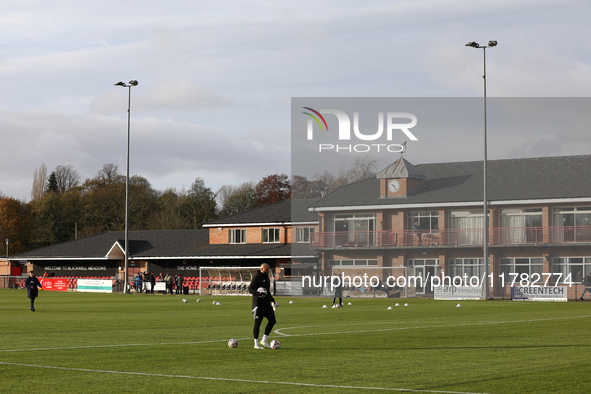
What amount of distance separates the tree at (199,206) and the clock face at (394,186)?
4427 cm

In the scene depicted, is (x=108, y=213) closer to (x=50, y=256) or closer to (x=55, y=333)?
(x=50, y=256)

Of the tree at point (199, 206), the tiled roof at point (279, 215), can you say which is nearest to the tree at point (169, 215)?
the tree at point (199, 206)

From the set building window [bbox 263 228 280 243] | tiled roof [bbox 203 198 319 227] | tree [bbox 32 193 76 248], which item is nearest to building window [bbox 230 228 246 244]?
tiled roof [bbox 203 198 319 227]

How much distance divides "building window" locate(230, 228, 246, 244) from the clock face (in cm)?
1558

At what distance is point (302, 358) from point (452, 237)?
144ft

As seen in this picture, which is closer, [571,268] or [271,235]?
[571,268]

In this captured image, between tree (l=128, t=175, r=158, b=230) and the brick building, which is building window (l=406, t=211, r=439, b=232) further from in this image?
tree (l=128, t=175, r=158, b=230)

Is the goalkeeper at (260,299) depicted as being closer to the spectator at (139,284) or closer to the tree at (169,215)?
the spectator at (139,284)

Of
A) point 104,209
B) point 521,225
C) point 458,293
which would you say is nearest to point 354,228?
point 521,225

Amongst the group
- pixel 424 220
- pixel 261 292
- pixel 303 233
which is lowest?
pixel 261 292

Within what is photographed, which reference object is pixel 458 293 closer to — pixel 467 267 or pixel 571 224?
pixel 467 267

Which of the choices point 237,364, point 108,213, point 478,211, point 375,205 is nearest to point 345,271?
point 375,205

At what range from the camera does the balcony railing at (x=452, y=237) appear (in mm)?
51250

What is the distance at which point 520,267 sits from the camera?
53125mm
